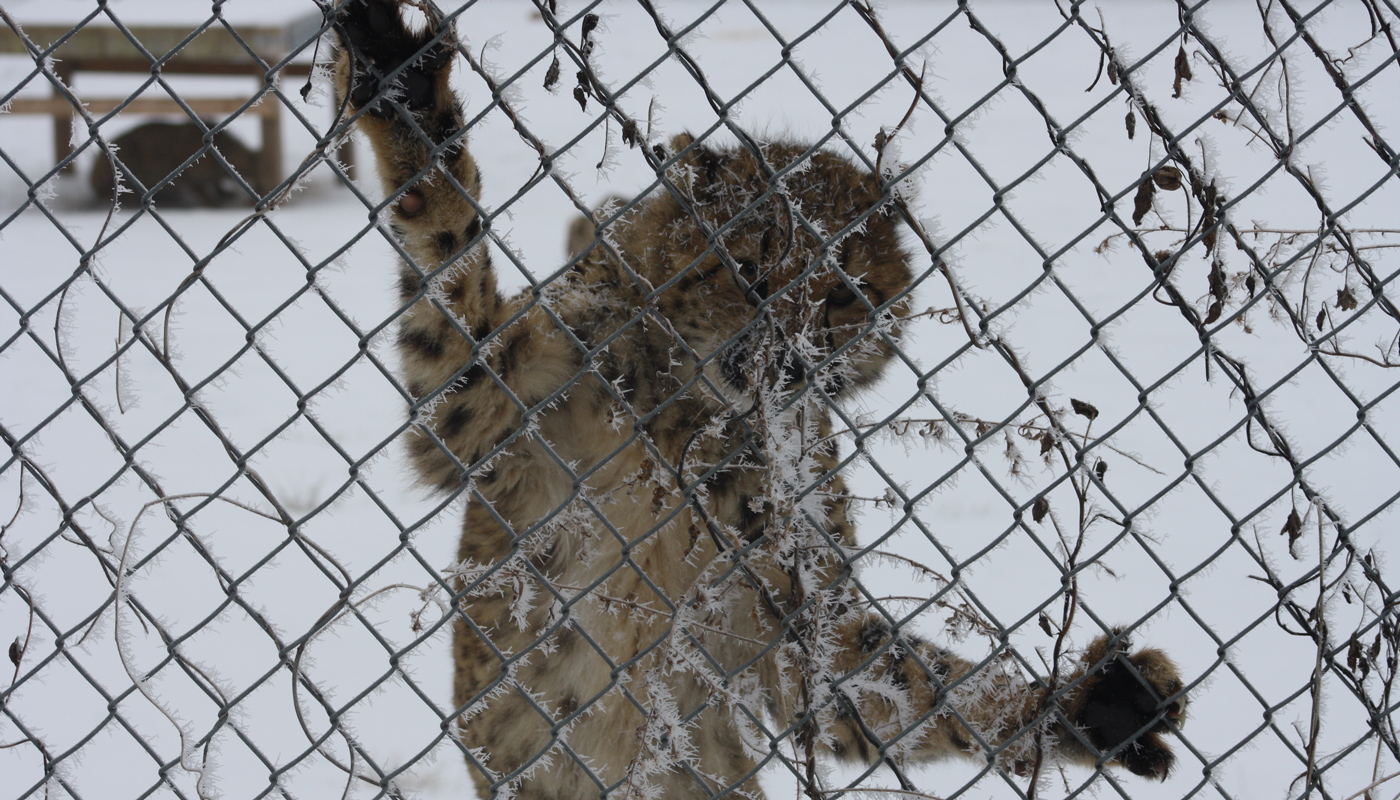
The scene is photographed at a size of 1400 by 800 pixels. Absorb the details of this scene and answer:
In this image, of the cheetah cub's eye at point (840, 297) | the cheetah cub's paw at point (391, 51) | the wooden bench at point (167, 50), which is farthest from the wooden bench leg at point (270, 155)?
the cheetah cub's paw at point (391, 51)

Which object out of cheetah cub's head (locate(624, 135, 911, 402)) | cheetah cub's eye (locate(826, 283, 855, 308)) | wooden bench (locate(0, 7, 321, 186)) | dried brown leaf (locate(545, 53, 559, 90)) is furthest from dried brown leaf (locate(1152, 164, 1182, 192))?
wooden bench (locate(0, 7, 321, 186))

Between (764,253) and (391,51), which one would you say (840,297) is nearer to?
(764,253)

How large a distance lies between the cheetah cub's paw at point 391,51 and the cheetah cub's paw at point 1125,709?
5.97ft

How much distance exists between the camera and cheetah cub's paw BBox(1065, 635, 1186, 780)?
7.89 feet

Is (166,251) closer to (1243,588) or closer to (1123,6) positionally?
(1243,588)

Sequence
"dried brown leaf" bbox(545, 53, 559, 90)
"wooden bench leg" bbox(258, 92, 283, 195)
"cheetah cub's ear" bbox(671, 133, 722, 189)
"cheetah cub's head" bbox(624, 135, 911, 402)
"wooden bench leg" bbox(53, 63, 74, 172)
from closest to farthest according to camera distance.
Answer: "dried brown leaf" bbox(545, 53, 559, 90), "cheetah cub's head" bbox(624, 135, 911, 402), "cheetah cub's ear" bbox(671, 133, 722, 189), "wooden bench leg" bbox(53, 63, 74, 172), "wooden bench leg" bbox(258, 92, 283, 195)

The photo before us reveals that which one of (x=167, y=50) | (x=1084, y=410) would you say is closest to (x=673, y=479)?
(x=1084, y=410)

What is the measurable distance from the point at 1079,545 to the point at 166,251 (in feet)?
22.7

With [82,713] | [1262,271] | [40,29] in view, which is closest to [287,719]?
[82,713]

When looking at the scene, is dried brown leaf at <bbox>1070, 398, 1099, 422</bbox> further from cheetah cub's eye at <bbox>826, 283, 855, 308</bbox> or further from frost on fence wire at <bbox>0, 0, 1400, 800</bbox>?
cheetah cub's eye at <bbox>826, 283, 855, 308</bbox>

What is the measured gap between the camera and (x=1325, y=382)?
19.4ft

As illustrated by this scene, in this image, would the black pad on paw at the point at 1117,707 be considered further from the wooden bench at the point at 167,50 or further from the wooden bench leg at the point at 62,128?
the wooden bench leg at the point at 62,128

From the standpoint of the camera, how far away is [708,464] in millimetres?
2709

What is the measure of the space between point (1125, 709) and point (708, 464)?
3.61ft
